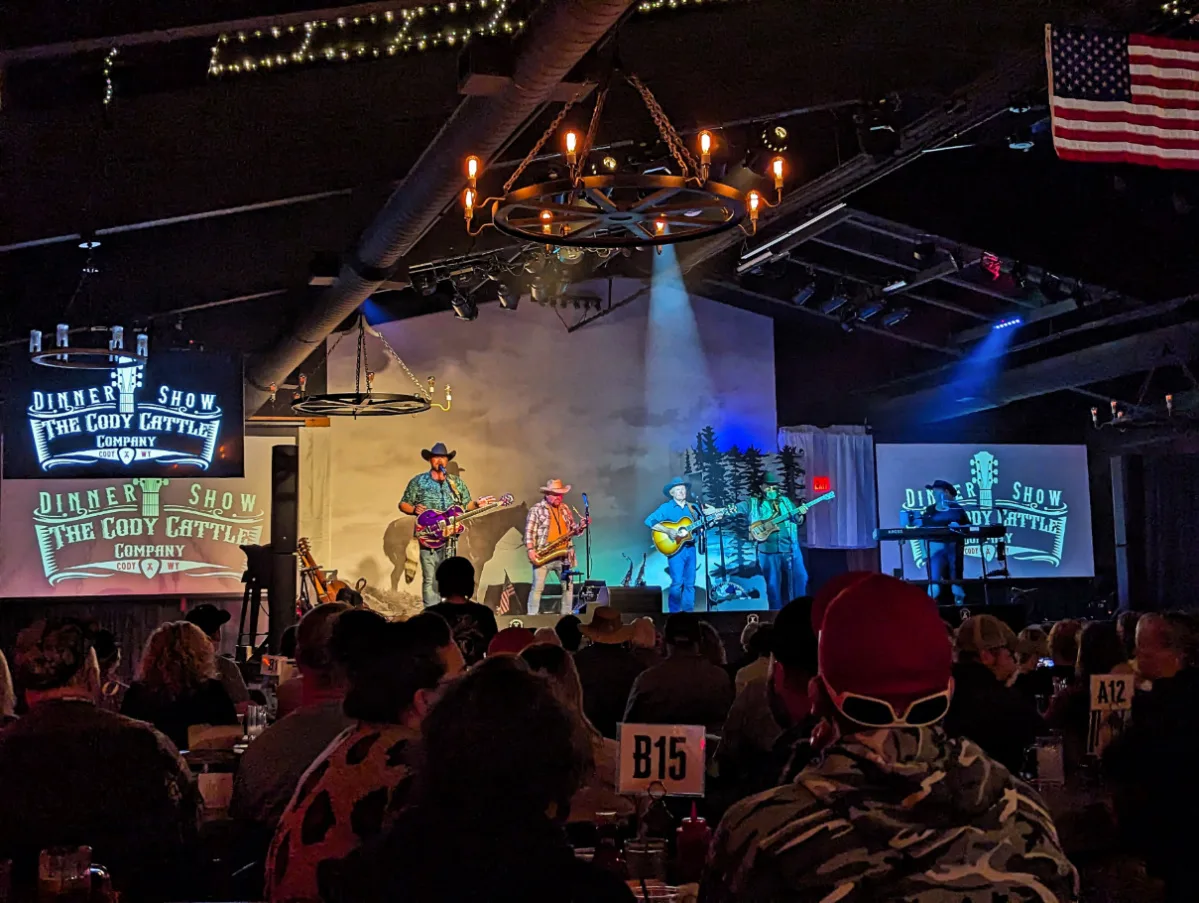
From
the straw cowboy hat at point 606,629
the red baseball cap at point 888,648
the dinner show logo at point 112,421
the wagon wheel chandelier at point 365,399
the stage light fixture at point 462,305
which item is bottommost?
the straw cowboy hat at point 606,629

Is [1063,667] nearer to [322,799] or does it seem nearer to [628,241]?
[628,241]

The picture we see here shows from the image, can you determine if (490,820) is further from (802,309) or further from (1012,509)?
(1012,509)

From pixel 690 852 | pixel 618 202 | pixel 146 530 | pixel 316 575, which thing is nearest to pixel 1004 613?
pixel 618 202

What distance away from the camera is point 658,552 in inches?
602

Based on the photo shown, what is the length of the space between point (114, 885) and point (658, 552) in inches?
492

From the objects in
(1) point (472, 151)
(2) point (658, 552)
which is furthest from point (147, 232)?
(2) point (658, 552)

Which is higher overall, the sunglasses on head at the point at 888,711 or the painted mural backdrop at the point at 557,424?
the painted mural backdrop at the point at 557,424

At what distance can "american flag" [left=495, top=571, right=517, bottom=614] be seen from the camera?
1448 cm

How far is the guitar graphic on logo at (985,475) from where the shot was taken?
17.0 meters

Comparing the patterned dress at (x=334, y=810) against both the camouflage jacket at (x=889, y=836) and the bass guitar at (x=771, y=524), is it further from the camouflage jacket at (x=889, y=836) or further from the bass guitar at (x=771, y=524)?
the bass guitar at (x=771, y=524)

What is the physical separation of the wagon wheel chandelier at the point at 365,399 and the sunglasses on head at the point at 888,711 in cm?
963

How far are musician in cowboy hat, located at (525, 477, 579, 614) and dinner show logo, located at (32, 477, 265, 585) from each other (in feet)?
10.8

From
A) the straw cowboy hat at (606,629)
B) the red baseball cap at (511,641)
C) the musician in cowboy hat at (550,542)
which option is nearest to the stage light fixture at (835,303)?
the musician in cowboy hat at (550,542)

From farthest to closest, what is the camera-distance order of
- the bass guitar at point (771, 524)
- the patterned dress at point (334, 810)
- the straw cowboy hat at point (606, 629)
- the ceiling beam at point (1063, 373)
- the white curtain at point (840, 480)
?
the white curtain at point (840, 480)
the bass guitar at point (771, 524)
the ceiling beam at point (1063, 373)
the straw cowboy hat at point (606, 629)
the patterned dress at point (334, 810)
